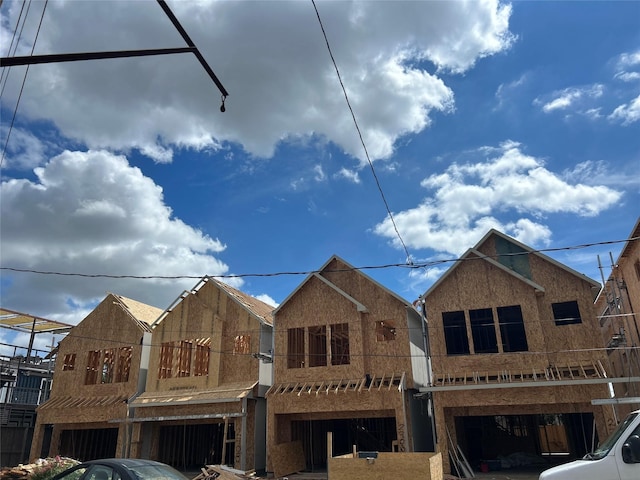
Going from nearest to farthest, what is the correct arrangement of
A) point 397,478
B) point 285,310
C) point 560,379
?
point 397,478
point 560,379
point 285,310

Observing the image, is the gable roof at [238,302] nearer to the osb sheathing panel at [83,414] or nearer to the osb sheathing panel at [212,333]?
the osb sheathing panel at [212,333]

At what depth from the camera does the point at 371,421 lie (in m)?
25.8

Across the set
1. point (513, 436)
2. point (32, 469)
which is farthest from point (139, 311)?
point (513, 436)

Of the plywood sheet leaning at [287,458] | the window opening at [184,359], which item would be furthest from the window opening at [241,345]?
the plywood sheet leaning at [287,458]

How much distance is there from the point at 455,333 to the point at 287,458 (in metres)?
9.41

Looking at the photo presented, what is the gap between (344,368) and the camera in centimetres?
2134

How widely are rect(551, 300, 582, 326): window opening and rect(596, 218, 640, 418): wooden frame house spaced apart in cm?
95

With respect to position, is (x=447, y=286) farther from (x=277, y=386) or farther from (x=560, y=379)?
(x=277, y=386)

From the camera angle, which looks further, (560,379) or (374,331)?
(374,331)

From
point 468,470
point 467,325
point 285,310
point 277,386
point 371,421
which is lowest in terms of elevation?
point 468,470

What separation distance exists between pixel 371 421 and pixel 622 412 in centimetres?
1193

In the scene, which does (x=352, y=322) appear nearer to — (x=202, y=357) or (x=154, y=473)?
(x=202, y=357)

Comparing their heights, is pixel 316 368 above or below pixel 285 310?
below

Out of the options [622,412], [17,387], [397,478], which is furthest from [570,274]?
[17,387]
